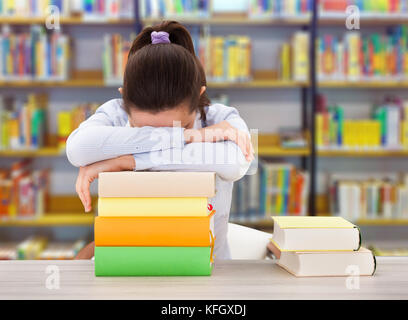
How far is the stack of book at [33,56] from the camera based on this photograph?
10.5ft

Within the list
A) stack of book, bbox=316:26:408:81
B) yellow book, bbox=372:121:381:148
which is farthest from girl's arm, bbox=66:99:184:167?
yellow book, bbox=372:121:381:148

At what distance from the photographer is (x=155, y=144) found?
99cm

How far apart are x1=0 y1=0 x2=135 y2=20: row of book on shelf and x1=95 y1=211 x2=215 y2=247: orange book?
2.56 m

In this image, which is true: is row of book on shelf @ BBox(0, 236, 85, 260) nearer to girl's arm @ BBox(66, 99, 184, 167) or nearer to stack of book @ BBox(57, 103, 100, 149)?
stack of book @ BBox(57, 103, 100, 149)

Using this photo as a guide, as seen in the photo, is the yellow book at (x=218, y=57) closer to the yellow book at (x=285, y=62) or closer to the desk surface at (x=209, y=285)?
the yellow book at (x=285, y=62)

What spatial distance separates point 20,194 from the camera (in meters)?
3.23

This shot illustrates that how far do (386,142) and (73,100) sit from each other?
2.11m

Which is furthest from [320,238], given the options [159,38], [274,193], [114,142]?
[274,193]

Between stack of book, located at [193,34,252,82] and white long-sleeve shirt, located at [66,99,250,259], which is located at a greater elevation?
stack of book, located at [193,34,252,82]

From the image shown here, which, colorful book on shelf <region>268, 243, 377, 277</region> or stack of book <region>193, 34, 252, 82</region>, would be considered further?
stack of book <region>193, 34, 252, 82</region>

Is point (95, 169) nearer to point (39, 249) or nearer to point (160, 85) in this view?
point (160, 85)

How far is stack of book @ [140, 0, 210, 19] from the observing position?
10.5ft
